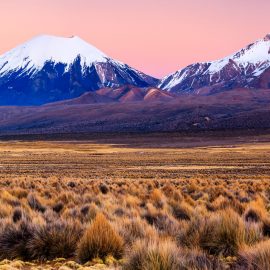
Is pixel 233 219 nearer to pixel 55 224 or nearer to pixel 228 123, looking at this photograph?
pixel 55 224

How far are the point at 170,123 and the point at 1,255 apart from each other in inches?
5294

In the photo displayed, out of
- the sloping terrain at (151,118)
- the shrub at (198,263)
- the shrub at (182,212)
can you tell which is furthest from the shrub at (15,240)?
the sloping terrain at (151,118)

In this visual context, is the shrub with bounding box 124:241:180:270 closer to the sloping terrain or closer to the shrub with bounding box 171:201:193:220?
the shrub with bounding box 171:201:193:220

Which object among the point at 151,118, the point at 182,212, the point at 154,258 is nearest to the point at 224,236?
the point at 154,258

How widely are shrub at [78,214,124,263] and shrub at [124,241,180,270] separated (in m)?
1.45

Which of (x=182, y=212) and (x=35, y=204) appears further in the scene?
(x=35, y=204)

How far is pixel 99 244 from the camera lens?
7879mm

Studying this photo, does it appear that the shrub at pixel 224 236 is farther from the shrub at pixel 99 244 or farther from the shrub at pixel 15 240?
the shrub at pixel 15 240

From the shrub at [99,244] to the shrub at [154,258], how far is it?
1449 millimetres

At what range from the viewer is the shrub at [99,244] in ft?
25.4

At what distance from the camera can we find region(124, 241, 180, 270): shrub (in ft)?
19.2

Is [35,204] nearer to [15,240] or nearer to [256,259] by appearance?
[15,240]

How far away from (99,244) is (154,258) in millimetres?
2057

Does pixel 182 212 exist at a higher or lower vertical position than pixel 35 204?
lower
